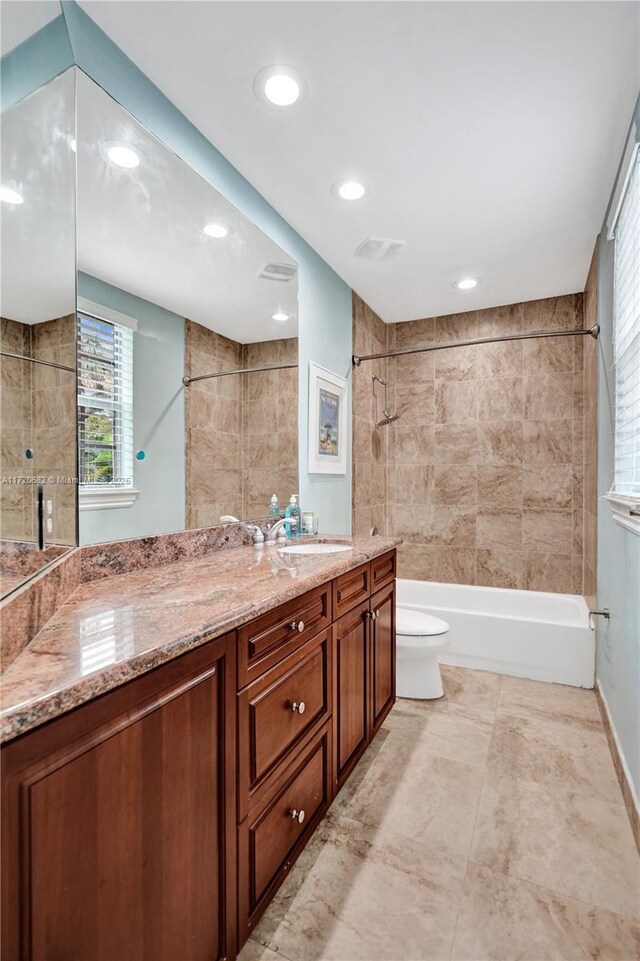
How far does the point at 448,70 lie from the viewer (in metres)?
1.46

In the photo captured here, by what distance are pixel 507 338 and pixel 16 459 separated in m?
2.93

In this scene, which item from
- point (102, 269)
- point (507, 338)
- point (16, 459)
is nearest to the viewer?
point (16, 459)

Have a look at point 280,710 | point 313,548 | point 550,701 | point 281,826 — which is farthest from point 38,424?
point 550,701

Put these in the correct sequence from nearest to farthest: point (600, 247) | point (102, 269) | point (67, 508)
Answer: point (67, 508) → point (102, 269) → point (600, 247)

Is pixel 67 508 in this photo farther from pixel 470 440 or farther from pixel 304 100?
pixel 470 440

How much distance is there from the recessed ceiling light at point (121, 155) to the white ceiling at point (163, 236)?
1cm

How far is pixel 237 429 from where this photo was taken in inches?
81.4

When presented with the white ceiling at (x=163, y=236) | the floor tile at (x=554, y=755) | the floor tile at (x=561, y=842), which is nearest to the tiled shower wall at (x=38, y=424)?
the white ceiling at (x=163, y=236)

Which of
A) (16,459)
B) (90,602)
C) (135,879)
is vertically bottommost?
(135,879)

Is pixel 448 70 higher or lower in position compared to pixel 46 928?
higher

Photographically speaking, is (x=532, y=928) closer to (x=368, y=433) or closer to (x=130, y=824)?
(x=130, y=824)

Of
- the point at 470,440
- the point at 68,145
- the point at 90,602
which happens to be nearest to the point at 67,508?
the point at 90,602

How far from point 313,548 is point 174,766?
4.35 ft

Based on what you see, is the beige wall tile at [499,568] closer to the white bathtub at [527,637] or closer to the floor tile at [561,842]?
the white bathtub at [527,637]
